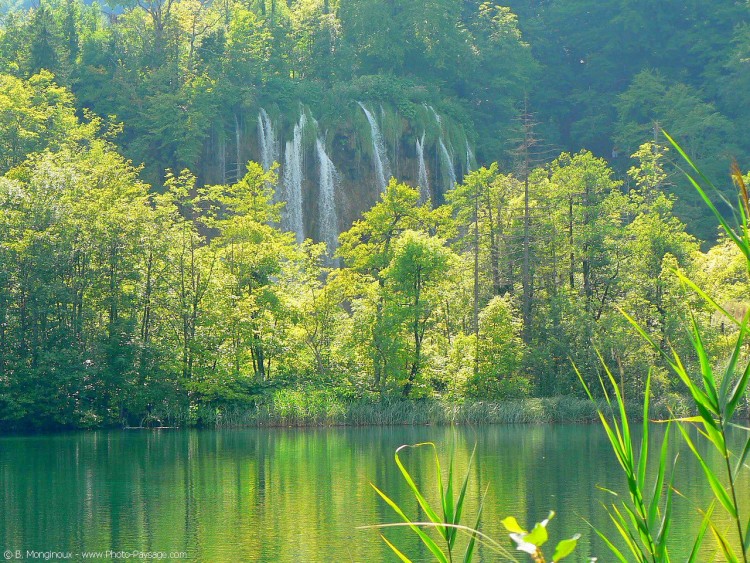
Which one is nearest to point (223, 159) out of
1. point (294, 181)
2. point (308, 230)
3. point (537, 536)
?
point (294, 181)

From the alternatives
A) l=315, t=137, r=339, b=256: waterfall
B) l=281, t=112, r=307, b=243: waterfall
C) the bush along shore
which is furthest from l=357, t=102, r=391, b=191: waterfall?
the bush along shore

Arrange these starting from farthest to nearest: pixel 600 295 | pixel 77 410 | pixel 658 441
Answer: pixel 600 295
pixel 77 410
pixel 658 441

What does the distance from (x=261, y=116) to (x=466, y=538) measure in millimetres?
38125

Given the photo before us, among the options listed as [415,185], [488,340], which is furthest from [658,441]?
[415,185]

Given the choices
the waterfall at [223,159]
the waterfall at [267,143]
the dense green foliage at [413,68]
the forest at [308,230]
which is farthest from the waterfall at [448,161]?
the waterfall at [223,159]

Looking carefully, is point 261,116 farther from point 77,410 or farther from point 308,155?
point 77,410

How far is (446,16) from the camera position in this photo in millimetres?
58719

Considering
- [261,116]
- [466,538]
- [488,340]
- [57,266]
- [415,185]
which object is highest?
[261,116]

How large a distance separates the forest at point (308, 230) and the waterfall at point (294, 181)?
11 centimetres

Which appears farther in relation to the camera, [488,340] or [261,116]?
[261,116]

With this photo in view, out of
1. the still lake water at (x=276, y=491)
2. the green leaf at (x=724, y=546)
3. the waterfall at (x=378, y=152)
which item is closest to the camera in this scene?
the green leaf at (x=724, y=546)

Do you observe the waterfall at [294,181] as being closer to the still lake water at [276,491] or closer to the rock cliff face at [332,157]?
the rock cliff face at [332,157]

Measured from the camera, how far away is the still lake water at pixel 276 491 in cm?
1461

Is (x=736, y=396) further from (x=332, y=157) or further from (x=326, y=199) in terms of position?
(x=332, y=157)
